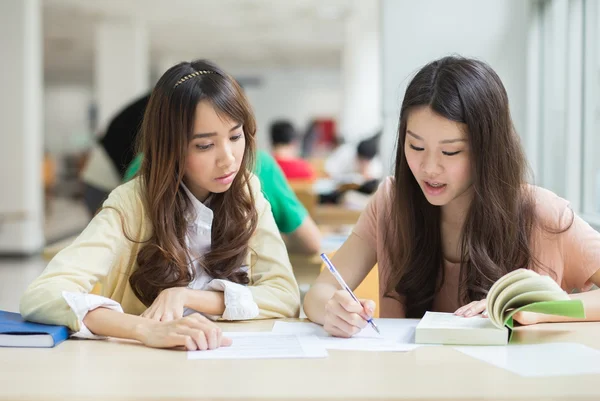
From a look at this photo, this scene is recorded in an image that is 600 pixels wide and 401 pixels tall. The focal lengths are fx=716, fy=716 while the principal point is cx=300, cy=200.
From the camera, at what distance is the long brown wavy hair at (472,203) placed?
159cm

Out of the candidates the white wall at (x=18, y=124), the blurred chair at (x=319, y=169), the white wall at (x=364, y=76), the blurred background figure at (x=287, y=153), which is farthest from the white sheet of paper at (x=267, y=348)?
the white wall at (x=364, y=76)

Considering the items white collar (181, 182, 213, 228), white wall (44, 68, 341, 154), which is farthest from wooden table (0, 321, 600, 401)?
white wall (44, 68, 341, 154)

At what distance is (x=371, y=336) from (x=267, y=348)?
225 millimetres

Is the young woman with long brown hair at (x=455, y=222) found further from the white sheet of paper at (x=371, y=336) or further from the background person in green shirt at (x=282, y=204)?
the background person in green shirt at (x=282, y=204)

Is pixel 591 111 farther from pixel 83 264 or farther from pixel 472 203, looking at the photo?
pixel 83 264

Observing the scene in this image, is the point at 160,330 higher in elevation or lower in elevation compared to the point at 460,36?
lower

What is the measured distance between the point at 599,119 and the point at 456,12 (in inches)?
30.3

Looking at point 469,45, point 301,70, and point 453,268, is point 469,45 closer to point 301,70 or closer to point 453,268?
point 453,268

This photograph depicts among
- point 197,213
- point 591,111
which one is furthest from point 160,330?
point 591,111

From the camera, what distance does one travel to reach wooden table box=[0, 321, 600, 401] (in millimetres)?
1021

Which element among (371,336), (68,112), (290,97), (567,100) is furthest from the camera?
(68,112)

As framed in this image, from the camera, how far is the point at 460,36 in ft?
10.3

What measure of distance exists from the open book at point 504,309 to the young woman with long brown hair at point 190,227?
0.48 meters

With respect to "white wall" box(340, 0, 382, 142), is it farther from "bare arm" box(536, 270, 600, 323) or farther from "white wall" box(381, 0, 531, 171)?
"bare arm" box(536, 270, 600, 323)
